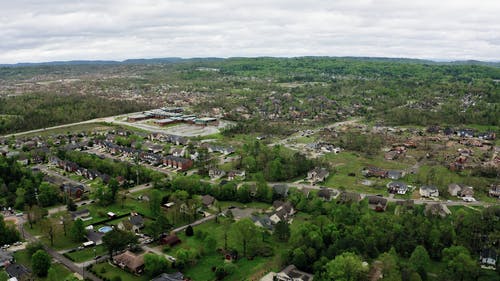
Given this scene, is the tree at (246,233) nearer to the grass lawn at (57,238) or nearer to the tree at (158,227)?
the tree at (158,227)

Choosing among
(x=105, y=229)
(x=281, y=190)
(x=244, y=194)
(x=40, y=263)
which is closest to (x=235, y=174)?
(x=244, y=194)

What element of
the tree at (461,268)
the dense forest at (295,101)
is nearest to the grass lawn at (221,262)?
the tree at (461,268)

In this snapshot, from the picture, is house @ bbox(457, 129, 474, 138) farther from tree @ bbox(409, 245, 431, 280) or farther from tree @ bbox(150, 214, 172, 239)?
tree @ bbox(150, 214, 172, 239)

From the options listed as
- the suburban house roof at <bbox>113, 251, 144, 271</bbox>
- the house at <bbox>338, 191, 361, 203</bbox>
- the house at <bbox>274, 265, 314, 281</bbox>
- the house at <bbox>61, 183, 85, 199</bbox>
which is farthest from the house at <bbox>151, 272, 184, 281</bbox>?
the house at <bbox>61, 183, 85, 199</bbox>

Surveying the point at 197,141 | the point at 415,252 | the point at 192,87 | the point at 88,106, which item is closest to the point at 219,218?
the point at 415,252

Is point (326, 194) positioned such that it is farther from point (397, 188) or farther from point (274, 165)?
point (397, 188)

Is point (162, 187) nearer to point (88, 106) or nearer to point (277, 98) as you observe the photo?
point (88, 106)
